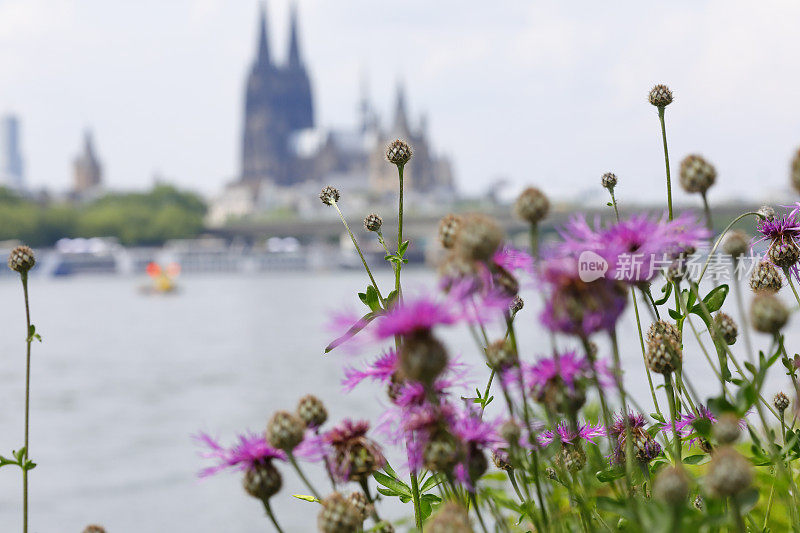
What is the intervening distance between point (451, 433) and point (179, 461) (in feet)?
44.7

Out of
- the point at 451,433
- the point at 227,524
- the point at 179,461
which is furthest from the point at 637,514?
the point at 179,461

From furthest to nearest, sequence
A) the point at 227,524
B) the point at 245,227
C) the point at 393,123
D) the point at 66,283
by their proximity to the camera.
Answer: the point at 393,123, the point at 245,227, the point at 66,283, the point at 227,524

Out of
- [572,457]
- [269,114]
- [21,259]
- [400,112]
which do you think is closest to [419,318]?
[572,457]

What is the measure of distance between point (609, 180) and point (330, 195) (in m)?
0.49

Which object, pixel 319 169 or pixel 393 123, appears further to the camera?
pixel 319 169

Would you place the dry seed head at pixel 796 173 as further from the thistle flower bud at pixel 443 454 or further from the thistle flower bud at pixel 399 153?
the thistle flower bud at pixel 399 153

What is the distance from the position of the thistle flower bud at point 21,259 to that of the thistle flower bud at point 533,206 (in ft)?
3.29

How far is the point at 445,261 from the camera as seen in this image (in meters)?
1.04

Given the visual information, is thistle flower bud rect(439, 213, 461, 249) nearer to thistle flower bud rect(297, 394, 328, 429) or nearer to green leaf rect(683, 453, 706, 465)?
thistle flower bud rect(297, 394, 328, 429)

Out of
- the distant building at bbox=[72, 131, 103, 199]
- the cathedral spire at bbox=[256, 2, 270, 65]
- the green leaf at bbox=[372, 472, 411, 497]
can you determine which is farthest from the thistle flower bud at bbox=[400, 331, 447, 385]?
the cathedral spire at bbox=[256, 2, 270, 65]

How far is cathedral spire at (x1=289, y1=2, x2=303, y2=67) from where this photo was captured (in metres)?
141

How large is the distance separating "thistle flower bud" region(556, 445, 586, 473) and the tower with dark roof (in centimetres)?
13676

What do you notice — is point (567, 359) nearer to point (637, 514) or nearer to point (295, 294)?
point (637, 514)

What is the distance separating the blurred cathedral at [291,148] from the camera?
130 metres
